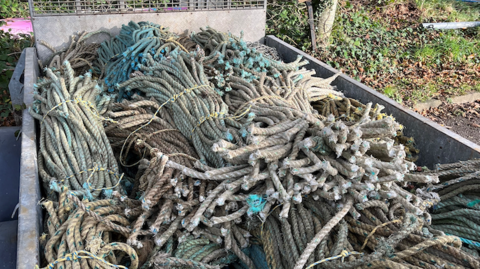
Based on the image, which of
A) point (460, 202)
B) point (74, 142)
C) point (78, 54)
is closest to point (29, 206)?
point (74, 142)

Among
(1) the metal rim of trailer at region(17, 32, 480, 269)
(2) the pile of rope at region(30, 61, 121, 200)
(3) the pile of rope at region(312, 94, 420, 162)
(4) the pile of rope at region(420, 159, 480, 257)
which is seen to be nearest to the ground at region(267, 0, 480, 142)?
(1) the metal rim of trailer at region(17, 32, 480, 269)

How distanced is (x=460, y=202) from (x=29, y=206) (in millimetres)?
2598

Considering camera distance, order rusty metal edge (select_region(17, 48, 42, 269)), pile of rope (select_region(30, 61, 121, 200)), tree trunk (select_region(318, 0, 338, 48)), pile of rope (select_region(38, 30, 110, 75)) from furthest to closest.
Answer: tree trunk (select_region(318, 0, 338, 48)), pile of rope (select_region(38, 30, 110, 75)), pile of rope (select_region(30, 61, 121, 200)), rusty metal edge (select_region(17, 48, 42, 269))

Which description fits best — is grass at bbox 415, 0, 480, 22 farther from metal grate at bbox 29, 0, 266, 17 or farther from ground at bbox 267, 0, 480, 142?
metal grate at bbox 29, 0, 266, 17

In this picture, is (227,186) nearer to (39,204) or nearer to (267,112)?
(267,112)

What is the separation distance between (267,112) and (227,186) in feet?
2.32

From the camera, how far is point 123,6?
424 centimetres

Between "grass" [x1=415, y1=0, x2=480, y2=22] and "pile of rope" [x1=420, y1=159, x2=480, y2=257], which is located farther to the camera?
"grass" [x1=415, y1=0, x2=480, y2=22]

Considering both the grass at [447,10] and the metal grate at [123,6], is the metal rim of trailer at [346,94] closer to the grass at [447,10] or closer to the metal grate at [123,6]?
the metal grate at [123,6]

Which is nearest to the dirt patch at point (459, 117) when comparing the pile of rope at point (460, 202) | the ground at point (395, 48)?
the ground at point (395, 48)

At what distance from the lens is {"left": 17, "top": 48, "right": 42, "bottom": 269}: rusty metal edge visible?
5.81 feet

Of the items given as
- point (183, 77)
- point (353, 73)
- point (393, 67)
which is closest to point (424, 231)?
point (183, 77)

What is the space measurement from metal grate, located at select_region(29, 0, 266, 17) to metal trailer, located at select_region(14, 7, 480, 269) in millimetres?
Answer: 53

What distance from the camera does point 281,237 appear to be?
204 cm
